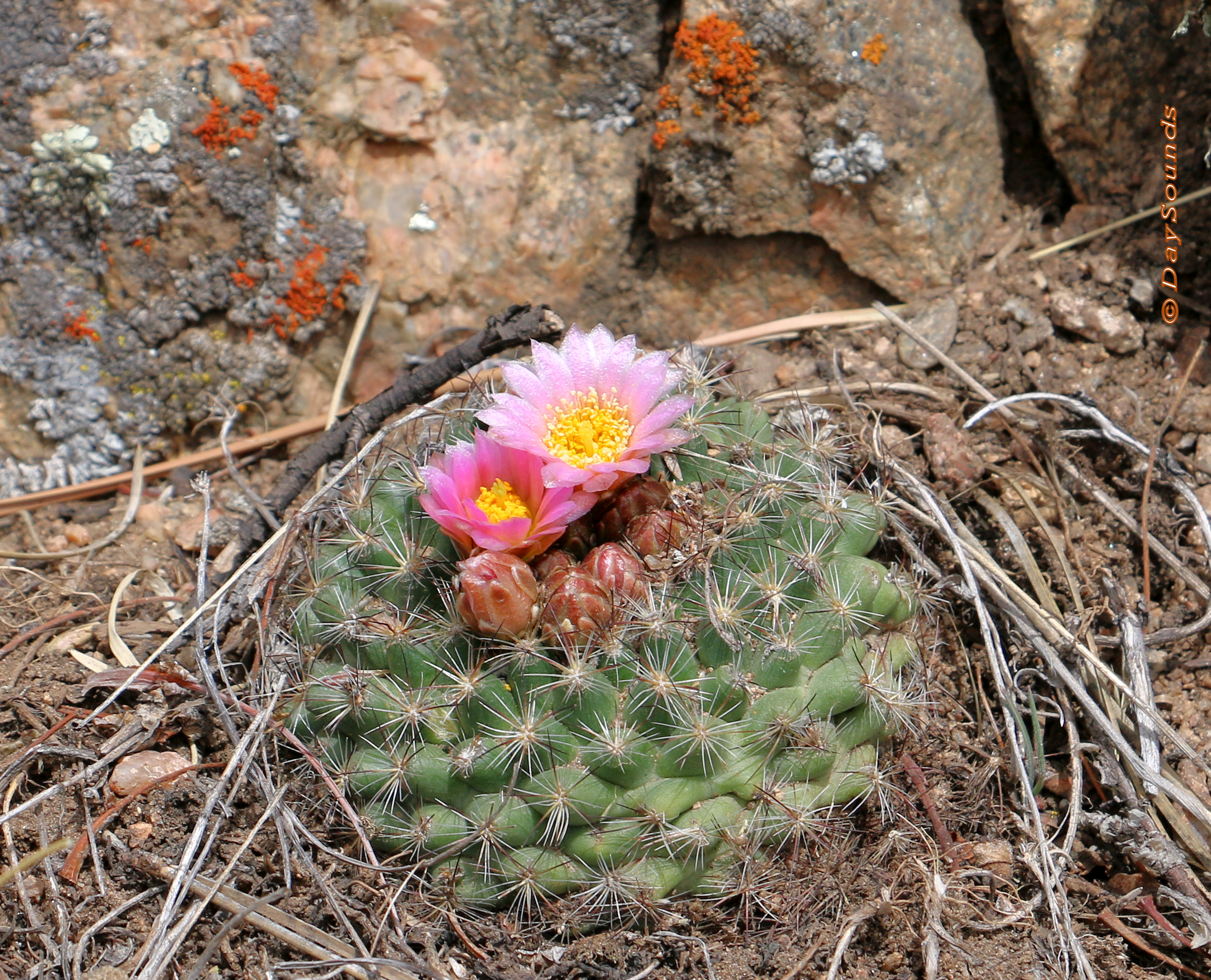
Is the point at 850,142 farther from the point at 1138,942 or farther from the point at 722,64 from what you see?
the point at 1138,942

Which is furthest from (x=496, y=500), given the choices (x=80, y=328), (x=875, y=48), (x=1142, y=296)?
(x=1142, y=296)

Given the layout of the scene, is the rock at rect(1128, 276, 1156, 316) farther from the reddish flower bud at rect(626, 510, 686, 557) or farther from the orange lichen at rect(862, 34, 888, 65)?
the reddish flower bud at rect(626, 510, 686, 557)

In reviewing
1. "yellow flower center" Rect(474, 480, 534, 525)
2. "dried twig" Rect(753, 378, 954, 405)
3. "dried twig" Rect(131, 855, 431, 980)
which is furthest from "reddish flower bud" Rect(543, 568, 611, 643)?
"dried twig" Rect(753, 378, 954, 405)

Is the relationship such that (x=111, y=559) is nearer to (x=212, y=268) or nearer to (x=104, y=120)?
(x=212, y=268)

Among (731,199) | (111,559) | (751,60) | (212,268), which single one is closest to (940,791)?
(731,199)

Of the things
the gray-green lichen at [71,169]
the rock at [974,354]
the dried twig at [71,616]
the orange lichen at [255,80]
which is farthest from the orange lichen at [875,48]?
the dried twig at [71,616]
